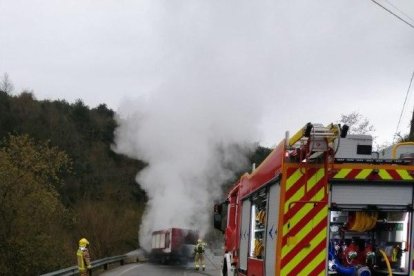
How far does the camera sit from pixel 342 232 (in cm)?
663

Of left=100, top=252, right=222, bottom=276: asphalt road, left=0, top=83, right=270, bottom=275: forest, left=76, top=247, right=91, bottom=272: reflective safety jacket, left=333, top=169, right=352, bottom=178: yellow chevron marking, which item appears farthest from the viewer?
left=0, top=83, right=270, bottom=275: forest

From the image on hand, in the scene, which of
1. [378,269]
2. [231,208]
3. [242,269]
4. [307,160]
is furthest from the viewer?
[231,208]

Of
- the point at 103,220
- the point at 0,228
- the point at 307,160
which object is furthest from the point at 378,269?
the point at 103,220

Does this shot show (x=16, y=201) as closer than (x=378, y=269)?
No

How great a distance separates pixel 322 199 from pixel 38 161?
20970 mm

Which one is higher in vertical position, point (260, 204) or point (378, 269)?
point (260, 204)

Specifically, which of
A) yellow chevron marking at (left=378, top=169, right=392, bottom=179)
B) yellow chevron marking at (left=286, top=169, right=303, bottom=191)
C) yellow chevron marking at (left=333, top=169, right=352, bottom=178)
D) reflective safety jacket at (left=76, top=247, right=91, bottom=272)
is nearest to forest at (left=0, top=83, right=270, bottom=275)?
reflective safety jacket at (left=76, top=247, right=91, bottom=272)

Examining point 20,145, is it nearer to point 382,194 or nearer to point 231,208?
point 231,208

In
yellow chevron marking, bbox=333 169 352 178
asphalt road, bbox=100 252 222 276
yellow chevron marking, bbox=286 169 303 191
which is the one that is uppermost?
yellow chevron marking, bbox=333 169 352 178

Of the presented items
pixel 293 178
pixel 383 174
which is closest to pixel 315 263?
pixel 293 178

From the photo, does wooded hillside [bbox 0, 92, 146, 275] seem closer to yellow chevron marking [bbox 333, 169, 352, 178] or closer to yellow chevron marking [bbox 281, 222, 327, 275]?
yellow chevron marking [bbox 281, 222, 327, 275]

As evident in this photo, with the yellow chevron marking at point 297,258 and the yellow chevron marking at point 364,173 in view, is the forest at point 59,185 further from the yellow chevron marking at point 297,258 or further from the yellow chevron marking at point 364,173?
the yellow chevron marking at point 364,173

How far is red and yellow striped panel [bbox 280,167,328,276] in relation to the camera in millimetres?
6050

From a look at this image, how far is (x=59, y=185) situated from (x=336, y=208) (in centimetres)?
3766
